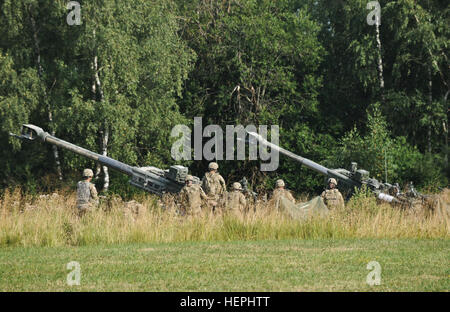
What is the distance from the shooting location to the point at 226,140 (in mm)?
33688

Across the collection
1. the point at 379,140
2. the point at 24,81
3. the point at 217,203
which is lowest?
the point at 217,203

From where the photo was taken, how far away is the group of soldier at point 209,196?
17203 mm

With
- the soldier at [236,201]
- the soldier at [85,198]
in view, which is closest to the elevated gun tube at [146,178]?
the soldier at [236,201]

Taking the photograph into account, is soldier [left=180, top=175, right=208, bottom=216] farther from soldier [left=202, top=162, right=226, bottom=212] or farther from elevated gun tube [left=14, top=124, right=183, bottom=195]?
elevated gun tube [left=14, top=124, right=183, bottom=195]

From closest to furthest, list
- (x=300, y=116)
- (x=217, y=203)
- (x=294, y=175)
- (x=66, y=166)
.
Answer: (x=217, y=203)
(x=66, y=166)
(x=294, y=175)
(x=300, y=116)

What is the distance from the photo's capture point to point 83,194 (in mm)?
17297

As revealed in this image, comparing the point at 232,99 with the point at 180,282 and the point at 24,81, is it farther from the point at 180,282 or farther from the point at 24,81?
the point at 180,282

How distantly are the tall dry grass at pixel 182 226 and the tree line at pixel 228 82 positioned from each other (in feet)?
38.2

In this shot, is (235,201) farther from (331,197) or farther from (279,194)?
(331,197)

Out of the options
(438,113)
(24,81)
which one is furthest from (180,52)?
(438,113)

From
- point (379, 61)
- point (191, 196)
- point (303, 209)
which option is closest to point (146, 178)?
point (191, 196)

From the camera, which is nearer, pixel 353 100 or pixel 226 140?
pixel 226 140

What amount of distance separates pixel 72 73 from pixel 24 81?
73.0 inches

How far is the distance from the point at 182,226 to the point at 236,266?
174 inches
